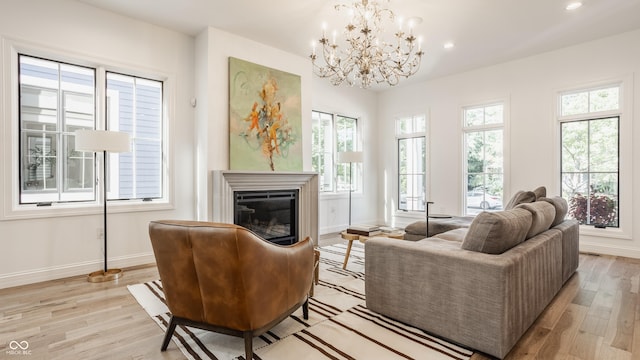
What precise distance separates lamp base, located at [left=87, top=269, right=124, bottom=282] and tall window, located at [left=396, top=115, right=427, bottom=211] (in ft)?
17.0

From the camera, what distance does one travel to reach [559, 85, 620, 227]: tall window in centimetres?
446

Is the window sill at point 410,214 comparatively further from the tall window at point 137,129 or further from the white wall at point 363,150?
the tall window at point 137,129

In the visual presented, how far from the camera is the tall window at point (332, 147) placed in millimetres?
6121

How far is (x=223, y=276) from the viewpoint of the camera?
179 cm

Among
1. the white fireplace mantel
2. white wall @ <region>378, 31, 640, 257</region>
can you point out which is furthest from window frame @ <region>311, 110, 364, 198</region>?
the white fireplace mantel

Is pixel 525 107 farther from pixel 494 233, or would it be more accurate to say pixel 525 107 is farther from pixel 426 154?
pixel 494 233

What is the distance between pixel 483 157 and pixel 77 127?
19.8 feet

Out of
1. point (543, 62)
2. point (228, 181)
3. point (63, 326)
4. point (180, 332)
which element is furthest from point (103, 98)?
point (543, 62)

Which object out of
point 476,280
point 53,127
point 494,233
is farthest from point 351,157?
point 53,127

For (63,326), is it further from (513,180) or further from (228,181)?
(513,180)

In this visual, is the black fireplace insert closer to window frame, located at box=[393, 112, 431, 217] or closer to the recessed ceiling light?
window frame, located at box=[393, 112, 431, 217]

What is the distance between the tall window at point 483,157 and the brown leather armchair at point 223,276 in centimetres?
471

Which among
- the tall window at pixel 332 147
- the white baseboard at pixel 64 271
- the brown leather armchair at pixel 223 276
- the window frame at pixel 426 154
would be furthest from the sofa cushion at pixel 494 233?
the window frame at pixel 426 154

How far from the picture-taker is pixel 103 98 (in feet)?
12.4
